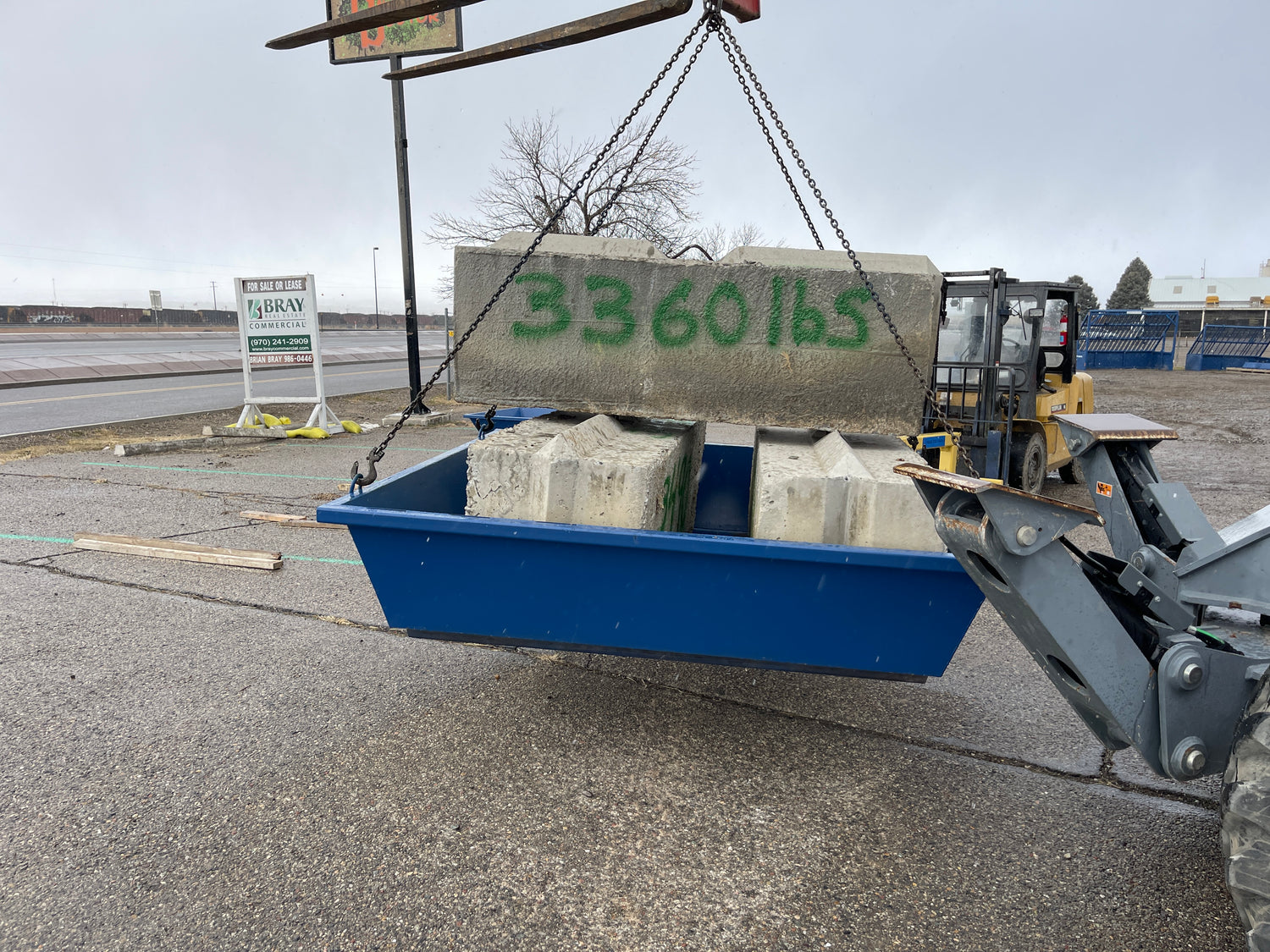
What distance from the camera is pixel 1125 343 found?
108 ft

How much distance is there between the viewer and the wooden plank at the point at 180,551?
5.62 m

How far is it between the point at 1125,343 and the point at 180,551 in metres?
35.9

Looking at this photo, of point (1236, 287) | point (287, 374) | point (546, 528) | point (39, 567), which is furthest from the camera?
point (1236, 287)

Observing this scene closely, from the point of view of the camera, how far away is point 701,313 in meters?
4.13

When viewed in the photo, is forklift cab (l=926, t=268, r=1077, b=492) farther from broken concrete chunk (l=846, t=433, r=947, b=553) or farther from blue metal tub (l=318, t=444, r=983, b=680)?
blue metal tub (l=318, t=444, r=983, b=680)

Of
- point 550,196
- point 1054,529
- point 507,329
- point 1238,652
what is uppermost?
point 550,196

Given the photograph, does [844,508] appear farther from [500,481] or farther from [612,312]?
[612,312]

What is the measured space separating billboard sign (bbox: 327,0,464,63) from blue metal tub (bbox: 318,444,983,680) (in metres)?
12.1

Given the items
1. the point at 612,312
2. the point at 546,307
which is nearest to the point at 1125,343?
the point at 612,312

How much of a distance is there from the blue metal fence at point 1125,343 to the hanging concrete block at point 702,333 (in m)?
32.8

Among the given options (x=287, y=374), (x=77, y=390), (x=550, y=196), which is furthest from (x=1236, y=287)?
(x=77, y=390)

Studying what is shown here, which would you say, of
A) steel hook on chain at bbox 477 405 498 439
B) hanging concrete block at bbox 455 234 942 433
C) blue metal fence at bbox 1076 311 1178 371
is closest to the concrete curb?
steel hook on chain at bbox 477 405 498 439

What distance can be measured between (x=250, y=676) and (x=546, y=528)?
2127 mm

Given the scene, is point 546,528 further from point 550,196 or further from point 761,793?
point 550,196
